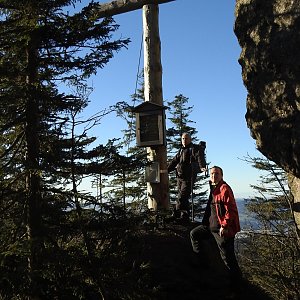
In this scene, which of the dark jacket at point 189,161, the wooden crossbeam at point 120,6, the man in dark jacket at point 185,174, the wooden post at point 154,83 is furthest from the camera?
the wooden crossbeam at point 120,6

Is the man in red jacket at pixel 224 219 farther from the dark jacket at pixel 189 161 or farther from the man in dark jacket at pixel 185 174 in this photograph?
the man in dark jacket at pixel 185 174

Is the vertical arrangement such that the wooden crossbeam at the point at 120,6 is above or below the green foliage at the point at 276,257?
above

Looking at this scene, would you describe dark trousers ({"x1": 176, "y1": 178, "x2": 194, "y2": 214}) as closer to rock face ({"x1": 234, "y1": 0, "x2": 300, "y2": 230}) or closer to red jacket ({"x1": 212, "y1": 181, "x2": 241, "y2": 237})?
rock face ({"x1": 234, "y1": 0, "x2": 300, "y2": 230})

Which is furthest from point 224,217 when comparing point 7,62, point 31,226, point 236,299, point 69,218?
point 7,62

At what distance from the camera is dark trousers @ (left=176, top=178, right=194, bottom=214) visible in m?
Result: 7.71

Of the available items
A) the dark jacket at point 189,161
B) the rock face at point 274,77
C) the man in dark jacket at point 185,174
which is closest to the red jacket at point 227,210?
the rock face at point 274,77

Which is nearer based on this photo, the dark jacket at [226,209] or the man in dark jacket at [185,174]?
the dark jacket at [226,209]

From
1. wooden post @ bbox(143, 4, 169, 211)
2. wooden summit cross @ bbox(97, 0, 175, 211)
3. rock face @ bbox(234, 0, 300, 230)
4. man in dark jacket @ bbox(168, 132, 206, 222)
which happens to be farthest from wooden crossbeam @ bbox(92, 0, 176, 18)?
man in dark jacket @ bbox(168, 132, 206, 222)

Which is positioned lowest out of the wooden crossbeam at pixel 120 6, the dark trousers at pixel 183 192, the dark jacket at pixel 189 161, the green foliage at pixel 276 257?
the green foliage at pixel 276 257

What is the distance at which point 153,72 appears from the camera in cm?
905

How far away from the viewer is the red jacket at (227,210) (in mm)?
5828

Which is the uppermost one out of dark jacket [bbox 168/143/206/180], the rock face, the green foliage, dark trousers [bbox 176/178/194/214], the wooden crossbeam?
the wooden crossbeam

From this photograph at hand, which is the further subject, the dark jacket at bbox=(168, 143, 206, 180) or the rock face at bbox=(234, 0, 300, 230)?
the dark jacket at bbox=(168, 143, 206, 180)

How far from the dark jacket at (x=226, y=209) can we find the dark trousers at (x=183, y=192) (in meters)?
1.57
